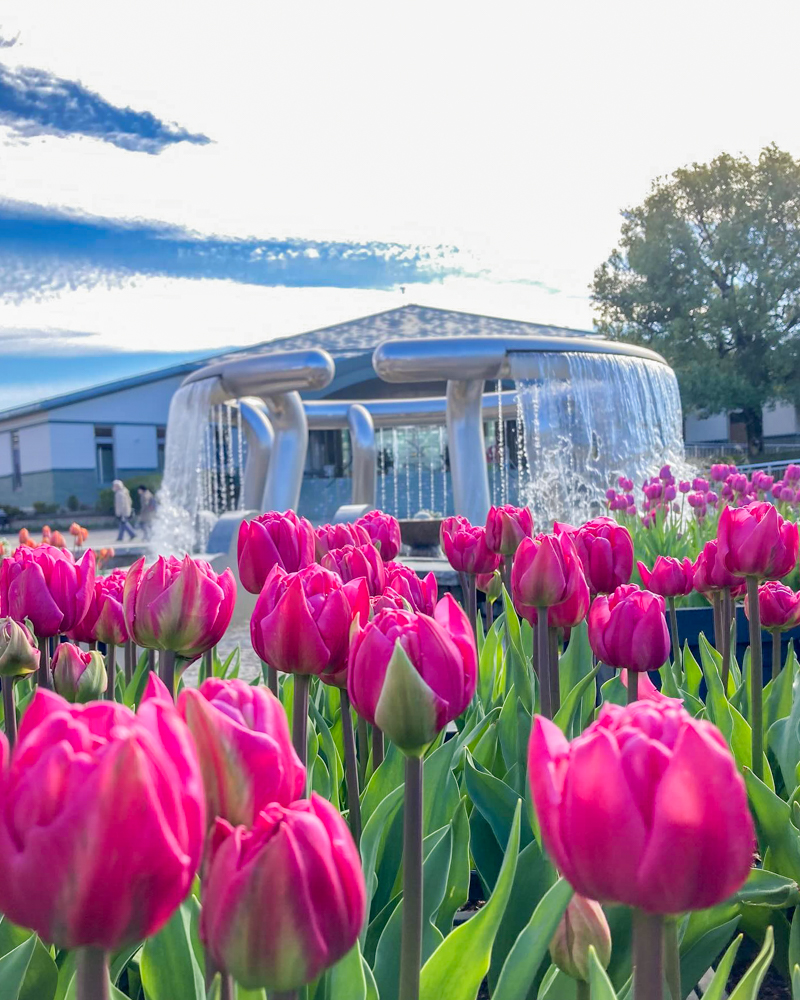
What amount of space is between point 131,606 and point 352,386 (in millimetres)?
29007

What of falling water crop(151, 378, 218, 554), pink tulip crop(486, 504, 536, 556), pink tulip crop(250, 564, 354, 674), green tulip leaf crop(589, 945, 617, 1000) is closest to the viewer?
green tulip leaf crop(589, 945, 617, 1000)

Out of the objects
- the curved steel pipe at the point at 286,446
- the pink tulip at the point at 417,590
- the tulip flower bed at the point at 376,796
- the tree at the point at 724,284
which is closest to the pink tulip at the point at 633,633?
the tulip flower bed at the point at 376,796

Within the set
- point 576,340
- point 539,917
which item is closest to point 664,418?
point 576,340

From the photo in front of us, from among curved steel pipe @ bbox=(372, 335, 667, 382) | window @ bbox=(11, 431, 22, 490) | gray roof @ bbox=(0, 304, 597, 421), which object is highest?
gray roof @ bbox=(0, 304, 597, 421)

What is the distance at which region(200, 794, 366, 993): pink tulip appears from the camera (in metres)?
0.57

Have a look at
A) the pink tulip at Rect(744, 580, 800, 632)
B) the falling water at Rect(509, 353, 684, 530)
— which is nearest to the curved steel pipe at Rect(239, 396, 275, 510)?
the falling water at Rect(509, 353, 684, 530)

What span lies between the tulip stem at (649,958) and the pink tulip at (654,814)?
0.10ft

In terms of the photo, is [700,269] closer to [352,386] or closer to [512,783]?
[352,386]

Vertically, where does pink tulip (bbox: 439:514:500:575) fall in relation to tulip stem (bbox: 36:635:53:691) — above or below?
above

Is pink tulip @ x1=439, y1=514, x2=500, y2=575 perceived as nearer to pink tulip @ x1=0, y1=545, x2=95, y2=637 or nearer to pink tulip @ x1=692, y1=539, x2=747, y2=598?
pink tulip @ x1=692, y1=539, x2=747, y2=598

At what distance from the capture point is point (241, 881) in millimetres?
567

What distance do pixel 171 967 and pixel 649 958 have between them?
2.01 feet

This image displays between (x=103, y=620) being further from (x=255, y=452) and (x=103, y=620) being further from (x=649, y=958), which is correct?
(x=255, y=452)

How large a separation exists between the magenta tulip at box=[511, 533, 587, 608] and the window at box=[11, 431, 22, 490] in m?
34.3
